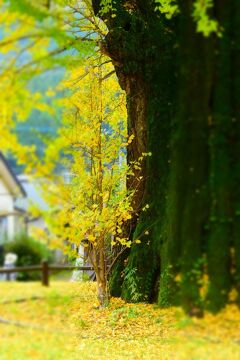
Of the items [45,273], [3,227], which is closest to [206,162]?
[45,273]

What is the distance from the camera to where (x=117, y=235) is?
5723 millimetres

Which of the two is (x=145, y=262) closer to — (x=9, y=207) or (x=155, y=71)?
(x=155, y=71)

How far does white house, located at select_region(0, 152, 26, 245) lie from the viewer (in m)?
3.04

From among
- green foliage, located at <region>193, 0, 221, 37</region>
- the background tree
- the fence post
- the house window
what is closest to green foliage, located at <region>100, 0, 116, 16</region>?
the background tree

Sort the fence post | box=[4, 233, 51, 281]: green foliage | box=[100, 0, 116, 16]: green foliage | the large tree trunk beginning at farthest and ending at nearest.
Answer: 1. box=[100, 0, 116, 16]: green foliage
2. box=[4, 233, 51, 281]: green foliage
3. the fence post
4. the large tree trunk

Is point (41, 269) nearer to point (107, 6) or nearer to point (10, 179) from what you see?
point (10, 179)

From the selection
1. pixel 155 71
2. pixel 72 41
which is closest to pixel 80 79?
pixel 155 71

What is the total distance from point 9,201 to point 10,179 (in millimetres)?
123

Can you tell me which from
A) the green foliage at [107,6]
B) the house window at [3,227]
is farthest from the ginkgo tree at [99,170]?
the house window at [3,227]

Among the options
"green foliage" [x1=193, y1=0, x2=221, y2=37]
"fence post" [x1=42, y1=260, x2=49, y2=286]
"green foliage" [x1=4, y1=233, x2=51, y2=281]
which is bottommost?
"fence post" [x1=42, y1=260, x2=49, y2=286]

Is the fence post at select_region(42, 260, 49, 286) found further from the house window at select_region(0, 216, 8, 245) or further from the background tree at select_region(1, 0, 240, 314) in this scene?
the background tree at select_region(1, 0, 240, 314)

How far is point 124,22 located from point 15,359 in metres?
3.32

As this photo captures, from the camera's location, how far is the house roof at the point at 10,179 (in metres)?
3.02

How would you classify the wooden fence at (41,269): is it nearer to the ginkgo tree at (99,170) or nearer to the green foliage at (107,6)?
the ginkgo tree at (99,170)
